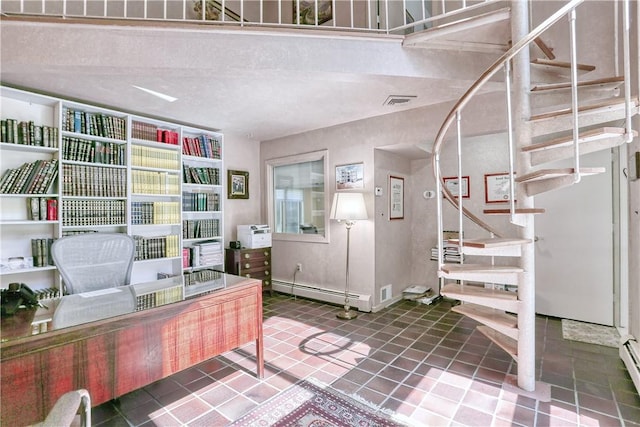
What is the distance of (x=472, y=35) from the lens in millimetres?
2404

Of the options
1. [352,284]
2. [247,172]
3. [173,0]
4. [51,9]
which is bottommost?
[352,284]

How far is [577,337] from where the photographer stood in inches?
120

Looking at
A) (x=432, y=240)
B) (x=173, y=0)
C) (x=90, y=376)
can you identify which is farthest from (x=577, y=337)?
(x=173, y=0)

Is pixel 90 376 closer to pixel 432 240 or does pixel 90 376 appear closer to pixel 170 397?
pixel 170 397

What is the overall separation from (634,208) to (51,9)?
5.33 meters

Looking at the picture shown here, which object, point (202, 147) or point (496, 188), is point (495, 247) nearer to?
point (496, 188)

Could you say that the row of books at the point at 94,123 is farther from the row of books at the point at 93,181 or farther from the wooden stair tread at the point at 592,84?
the wooden stair tread at the point at 592,84

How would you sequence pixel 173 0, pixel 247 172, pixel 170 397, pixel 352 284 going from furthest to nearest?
pixel 247 172
pixel 352 284
pixel 173 0
pixel 170 397

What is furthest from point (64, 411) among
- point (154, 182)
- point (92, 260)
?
point (154, 182)

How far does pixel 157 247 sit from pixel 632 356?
180 inches

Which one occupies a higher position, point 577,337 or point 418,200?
point 418,200

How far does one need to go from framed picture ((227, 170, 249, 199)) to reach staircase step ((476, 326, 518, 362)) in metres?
3.62

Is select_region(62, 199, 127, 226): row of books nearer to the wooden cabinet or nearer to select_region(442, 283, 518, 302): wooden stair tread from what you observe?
the wooden cabinet

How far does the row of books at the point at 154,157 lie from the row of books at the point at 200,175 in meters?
0.17
